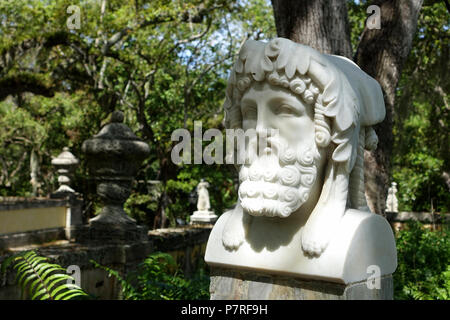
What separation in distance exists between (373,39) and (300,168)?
308 cm

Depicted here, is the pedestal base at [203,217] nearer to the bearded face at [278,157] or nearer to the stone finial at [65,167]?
the stone finial at [65,167]

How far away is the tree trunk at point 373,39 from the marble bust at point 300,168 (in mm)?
2052

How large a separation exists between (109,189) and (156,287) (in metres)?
1.75

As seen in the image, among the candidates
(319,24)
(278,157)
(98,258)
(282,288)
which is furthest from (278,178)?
(98,258)

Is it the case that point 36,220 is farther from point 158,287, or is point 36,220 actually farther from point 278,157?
point 278,157

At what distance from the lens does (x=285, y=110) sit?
2506 mm

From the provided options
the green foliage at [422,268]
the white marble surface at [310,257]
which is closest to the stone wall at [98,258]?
the white marble surface at [310,257]

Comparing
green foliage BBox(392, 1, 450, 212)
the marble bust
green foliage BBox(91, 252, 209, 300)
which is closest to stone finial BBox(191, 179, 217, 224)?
green foliage BBox(392, 1, 450, 212)

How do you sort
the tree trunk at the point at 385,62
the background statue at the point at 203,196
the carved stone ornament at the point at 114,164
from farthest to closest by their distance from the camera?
the background statue at the point at 203,196 < the carved stone ornament at the point at 114,164 < the tree trunk at the point at 385,62

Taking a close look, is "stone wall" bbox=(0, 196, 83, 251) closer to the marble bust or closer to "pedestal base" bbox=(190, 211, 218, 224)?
"pedestal base" bbox=(190, 211, 218, 224)

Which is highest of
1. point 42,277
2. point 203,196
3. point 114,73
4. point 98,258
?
point 114,73

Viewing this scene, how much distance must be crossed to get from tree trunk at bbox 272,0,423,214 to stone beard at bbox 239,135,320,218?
2341 mm

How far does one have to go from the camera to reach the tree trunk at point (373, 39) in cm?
455
